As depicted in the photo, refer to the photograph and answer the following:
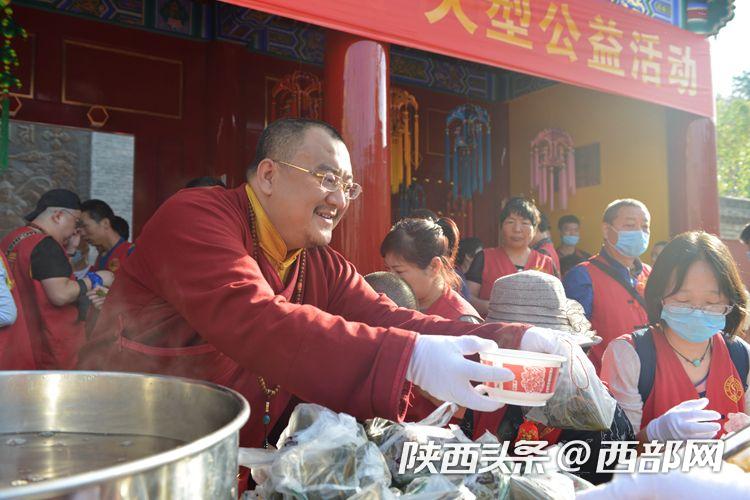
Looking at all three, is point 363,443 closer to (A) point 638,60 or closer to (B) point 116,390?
(B) point 116,390

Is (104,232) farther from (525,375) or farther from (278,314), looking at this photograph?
(525,375)

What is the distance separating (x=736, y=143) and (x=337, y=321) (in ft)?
74.0

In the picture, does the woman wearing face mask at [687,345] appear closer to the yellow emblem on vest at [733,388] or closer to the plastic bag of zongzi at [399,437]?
the yellow emblem on vest at [733,388]

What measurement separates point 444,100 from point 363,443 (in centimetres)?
679

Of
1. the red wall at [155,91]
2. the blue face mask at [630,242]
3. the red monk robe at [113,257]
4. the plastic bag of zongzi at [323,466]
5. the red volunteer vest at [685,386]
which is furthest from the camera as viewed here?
the red wall at [155,91]

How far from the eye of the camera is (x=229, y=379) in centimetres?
151

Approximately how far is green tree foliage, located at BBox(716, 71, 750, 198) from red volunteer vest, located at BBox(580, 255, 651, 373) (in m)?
18.2

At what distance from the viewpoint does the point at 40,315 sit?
316cm

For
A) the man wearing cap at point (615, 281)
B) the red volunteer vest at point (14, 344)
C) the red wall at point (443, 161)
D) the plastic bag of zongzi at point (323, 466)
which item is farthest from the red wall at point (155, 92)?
the plastic bag of zongzi at point (323, 466)

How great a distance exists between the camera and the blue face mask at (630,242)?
3496 mm

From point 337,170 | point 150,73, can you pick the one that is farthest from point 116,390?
point 150,73

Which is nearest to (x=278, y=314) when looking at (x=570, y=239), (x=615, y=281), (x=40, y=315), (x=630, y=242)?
(x=40, y=315)

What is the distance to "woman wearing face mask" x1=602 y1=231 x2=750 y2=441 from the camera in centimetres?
198

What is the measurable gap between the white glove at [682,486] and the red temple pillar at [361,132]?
9.57 feet
